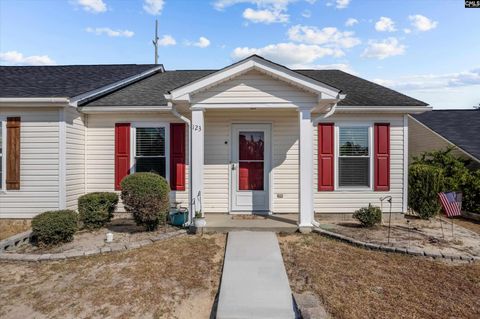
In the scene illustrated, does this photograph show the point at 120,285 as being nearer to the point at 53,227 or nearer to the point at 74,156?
the point at 53,227

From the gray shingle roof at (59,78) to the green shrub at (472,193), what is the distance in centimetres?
1093

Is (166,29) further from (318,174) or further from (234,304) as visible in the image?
(234,304)

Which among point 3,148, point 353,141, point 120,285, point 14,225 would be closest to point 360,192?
point 353,141

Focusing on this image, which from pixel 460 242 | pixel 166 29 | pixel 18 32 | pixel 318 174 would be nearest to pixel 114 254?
pixel 318 174

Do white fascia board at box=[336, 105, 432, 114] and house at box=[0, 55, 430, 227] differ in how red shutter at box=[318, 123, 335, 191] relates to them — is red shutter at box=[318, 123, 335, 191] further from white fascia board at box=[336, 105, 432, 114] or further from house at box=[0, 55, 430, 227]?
white fascia board at box=[336, 105, 432, 114]

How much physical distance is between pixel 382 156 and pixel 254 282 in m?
5.17

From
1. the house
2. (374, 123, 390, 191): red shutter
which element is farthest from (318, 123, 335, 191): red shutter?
(374, 123, 390, 191): red shutter

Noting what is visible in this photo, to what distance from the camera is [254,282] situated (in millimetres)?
3818

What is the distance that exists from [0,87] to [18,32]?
3.18 meters

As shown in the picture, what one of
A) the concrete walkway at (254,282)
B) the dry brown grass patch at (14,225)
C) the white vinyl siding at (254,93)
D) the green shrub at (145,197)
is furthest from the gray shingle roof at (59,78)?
the concrete walkway at (254,282)

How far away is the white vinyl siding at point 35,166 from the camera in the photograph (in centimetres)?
645

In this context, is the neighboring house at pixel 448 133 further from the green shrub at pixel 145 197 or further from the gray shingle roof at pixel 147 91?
the green shrub at pixel 145 197

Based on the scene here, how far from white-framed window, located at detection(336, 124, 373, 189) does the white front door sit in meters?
1.89

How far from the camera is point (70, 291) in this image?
12.2ft
